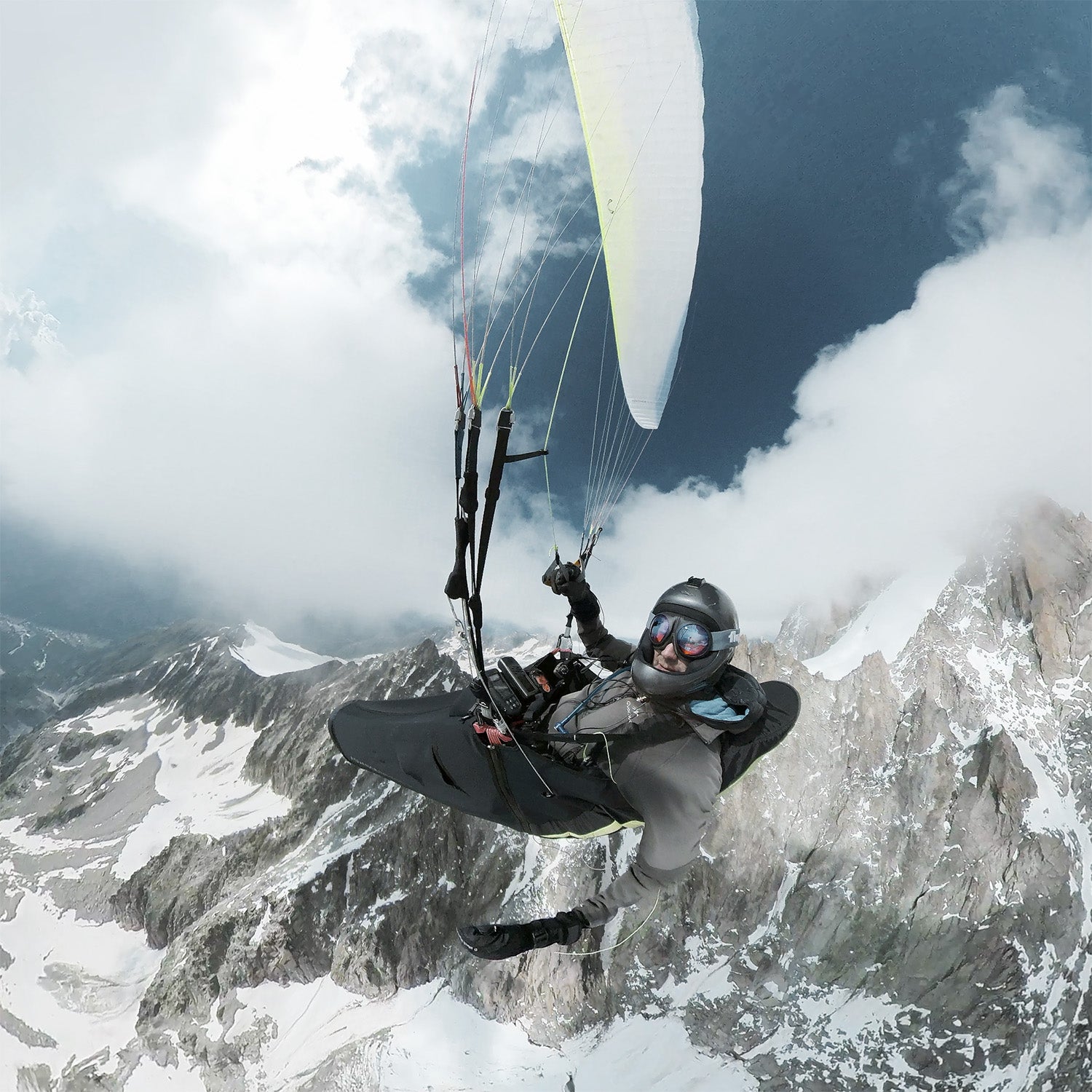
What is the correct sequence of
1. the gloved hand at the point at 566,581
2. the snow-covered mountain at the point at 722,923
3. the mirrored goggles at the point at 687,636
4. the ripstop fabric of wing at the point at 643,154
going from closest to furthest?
the mirrored goggles at the point at 687,636
the gloved hand at the point at 566,581
the ripstop fabric of wing at the point at 643,154
the snow-covered mountain at the point at 722,923

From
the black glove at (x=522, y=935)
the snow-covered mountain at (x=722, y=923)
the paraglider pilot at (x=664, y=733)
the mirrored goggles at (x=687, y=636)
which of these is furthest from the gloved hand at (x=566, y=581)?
the snow-covered mountain at (x=722, y=923)

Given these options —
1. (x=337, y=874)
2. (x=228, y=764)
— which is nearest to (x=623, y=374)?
(x=337, y=874)

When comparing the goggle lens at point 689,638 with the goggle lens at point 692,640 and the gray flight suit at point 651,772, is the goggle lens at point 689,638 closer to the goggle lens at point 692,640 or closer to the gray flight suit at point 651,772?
the goggle lens at point 692,640

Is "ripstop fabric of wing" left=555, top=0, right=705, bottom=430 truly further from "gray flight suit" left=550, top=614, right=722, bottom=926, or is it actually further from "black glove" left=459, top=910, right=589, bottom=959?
"black glove" left=459, top=910, right=589, bottom=959

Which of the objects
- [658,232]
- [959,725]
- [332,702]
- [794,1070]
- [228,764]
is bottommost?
[794,1070]

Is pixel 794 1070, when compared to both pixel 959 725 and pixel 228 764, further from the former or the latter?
pixel 228 764

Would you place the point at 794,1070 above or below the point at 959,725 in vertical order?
below
